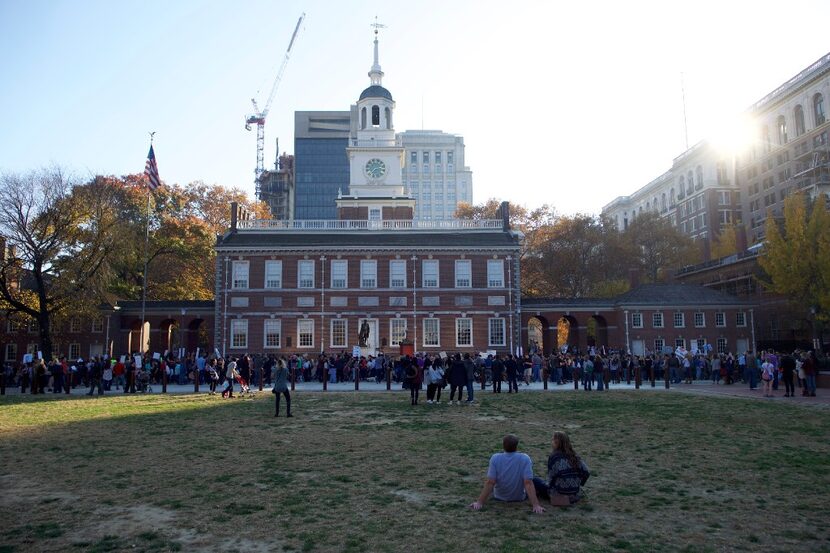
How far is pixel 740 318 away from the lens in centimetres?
5028

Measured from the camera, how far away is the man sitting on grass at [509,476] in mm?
8719

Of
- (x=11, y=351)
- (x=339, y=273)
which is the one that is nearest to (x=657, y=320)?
(x=339, y=273)

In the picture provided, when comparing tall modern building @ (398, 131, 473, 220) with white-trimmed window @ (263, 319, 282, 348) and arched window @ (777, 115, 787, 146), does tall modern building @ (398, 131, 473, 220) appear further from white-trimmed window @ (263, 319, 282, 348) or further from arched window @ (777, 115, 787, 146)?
white-trimmed window @ (263, 319, 282, 348)

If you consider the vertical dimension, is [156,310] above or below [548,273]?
below

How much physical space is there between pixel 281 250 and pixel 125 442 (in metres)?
33.7

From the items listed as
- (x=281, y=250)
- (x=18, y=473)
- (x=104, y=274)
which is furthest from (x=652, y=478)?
(x=281, y=250)

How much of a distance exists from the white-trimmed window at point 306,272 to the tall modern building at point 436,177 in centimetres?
11092

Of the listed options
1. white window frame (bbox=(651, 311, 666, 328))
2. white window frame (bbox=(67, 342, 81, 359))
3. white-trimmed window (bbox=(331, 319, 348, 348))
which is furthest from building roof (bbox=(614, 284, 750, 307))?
white window frame (bbox=(67, 342, 81, 359))

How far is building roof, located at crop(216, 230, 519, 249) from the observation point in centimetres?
4766

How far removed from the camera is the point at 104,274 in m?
38.2

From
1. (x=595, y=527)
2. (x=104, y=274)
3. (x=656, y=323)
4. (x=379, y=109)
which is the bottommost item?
(x=595, y=527)

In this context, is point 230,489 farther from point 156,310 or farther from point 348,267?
point 156,310

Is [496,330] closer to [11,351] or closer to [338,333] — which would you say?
[338,333]

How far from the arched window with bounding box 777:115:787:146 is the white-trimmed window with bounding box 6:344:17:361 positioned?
8189 centimetres
